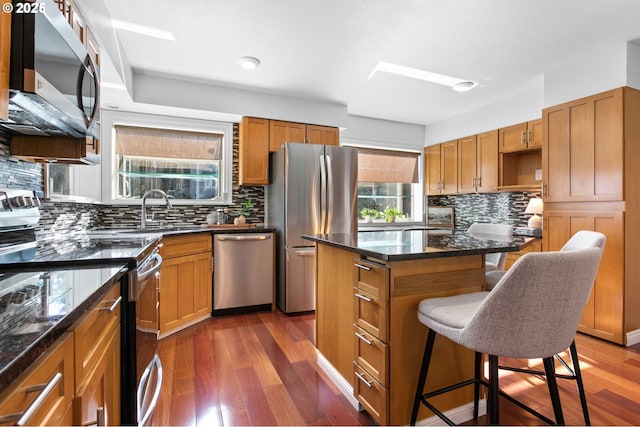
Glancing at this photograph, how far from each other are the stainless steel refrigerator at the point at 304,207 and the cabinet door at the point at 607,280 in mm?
2204

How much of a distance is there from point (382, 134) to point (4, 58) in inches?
176

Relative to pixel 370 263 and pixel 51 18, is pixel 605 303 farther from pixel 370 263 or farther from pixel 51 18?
pixel 51 18

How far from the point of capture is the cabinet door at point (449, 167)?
4691 millimetres

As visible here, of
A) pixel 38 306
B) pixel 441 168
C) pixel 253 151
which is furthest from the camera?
pixel 441 168

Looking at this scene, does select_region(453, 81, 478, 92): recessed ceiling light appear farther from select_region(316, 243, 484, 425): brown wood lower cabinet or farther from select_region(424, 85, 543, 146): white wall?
select_region(316, 243, 484, 425): brown wood lower cabinet

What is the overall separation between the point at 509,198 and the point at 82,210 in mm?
4855

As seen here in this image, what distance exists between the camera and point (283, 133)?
384cm

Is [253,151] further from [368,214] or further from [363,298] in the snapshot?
[363,298]

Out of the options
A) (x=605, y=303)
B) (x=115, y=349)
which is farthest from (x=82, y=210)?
(x=605, y=303)

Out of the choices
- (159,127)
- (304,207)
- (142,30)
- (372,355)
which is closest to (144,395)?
(372,355)

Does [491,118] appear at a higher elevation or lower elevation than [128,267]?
higher

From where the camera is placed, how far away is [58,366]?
2.31 ft

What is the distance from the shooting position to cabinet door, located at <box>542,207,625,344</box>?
260 cm

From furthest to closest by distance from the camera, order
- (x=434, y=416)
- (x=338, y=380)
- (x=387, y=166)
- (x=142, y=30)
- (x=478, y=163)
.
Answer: (x=387, y=166), (x=478, y=163), (x=142, y=30), (x=338, y=380), (x=434, y=416)
